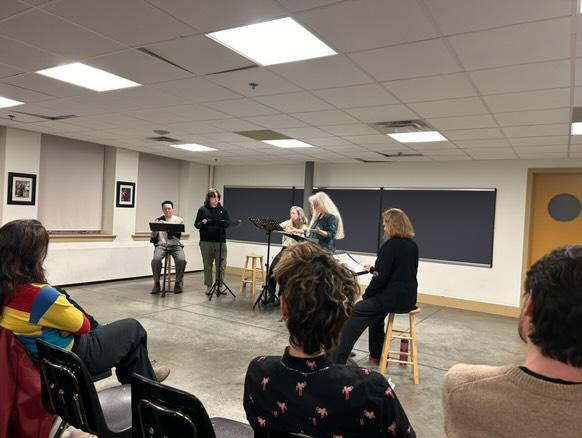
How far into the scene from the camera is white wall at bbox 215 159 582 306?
6.58 m

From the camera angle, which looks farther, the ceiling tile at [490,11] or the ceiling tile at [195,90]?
the ceiling tile at [195,90]

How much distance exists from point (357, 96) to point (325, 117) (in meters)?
0.85

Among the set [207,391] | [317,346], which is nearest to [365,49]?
[317,346]

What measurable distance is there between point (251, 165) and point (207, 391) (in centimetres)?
652

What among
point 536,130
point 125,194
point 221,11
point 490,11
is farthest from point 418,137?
point 125,194

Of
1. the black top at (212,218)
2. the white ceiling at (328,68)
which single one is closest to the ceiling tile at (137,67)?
the white ceiling at (328,68)

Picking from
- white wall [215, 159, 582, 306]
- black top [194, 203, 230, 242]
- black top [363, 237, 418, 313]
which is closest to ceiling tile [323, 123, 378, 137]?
black top [363, 237, 418, 313]

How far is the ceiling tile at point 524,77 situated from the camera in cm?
281

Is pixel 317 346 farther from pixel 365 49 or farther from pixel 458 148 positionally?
pixel 458 148

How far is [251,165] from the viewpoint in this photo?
919 centimetres

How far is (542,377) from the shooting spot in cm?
83

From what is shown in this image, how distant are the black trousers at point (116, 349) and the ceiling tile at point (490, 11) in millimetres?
2191

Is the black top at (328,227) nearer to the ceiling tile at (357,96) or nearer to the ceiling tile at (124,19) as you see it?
the ceiling tile at (357,96)

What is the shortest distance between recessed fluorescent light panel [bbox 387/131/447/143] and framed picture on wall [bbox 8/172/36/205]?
17.4 feet
